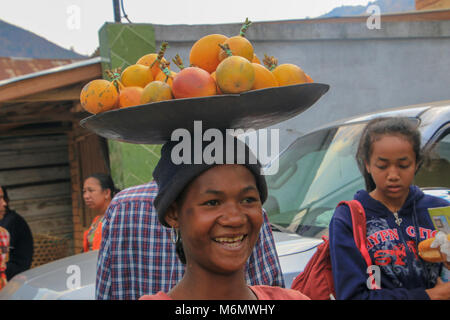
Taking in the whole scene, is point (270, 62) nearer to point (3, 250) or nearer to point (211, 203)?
point (211, 203)

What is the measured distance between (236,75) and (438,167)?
292 cm

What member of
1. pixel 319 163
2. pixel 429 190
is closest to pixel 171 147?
pixel 429 190

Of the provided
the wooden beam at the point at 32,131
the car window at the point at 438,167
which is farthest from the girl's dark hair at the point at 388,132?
the wooden beam at the point at 32,131

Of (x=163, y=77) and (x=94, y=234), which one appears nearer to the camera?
(x=163, y=77)

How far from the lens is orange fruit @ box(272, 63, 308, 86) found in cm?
157

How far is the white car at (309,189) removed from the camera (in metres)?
3.45

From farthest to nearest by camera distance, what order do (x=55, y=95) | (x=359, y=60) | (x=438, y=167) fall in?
(x=359, y=60)
(x=55, y=95)
(x=438, y=167)

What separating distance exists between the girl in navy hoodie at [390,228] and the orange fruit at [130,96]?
1.29 m

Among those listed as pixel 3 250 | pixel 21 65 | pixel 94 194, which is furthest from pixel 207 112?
pixel 21 65

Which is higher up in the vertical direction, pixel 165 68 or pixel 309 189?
pixel 165 68

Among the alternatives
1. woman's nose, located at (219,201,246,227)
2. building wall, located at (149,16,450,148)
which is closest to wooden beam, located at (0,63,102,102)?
building wall, located at (149,16,450,148)

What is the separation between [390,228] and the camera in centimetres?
247
